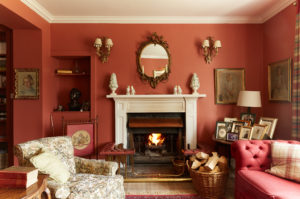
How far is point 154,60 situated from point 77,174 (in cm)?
243

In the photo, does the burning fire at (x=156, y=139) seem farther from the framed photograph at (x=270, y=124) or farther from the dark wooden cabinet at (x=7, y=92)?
the dark wooden cabinet at (x=7, y=92)

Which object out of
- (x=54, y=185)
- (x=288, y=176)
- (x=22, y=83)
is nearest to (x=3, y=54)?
(x=22, y=83)

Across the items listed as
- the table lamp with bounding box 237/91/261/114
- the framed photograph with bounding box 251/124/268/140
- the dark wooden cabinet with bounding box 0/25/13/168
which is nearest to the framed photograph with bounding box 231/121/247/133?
the framed photograph with bounding box 251/124/268/140

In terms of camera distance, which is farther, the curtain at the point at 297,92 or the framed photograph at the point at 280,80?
the framed photograph at the point at 280,80

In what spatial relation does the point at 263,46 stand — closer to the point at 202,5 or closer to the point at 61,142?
the point at 202,5

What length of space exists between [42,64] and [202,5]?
9.54ft

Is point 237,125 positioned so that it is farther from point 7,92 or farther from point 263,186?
point 7,92

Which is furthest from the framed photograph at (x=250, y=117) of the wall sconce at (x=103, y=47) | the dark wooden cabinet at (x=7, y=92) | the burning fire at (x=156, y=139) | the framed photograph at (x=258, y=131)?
the dark wooden cabinet at (x=7, y=92)

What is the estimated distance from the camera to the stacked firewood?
2.78 meters

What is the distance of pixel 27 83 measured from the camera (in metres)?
3.49

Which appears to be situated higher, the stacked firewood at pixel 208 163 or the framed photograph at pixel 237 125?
the framed photograph at pixel 237 125

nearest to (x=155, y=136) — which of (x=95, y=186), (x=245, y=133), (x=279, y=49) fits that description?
(x=245, y=133)

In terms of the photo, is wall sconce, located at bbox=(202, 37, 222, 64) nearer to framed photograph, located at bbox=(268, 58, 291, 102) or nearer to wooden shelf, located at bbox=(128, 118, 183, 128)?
framed photograph, located at bbox=(268, 58, 291, 102)

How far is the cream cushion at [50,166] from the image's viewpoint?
1.87 metres
